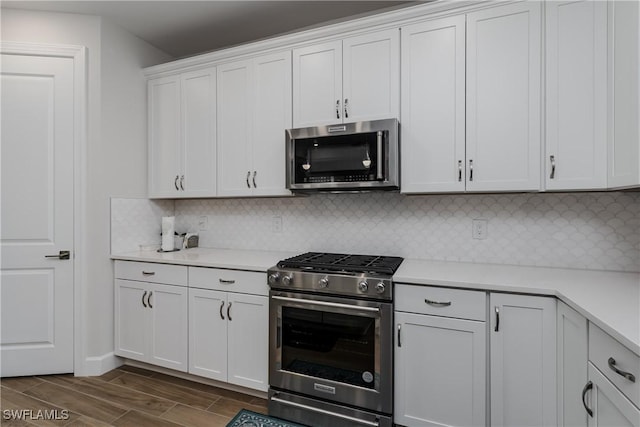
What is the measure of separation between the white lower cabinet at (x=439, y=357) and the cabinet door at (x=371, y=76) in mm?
1175

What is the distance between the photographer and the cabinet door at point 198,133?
2.71 meters

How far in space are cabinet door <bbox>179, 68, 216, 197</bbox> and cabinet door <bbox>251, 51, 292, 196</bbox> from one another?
0.42 metres

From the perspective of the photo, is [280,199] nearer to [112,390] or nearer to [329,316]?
[329,316]

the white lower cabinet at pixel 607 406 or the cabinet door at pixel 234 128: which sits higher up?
the cabinet door at pixel 234 128

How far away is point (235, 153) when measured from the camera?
2.64 meters

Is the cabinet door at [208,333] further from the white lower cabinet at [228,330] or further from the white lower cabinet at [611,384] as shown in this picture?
the white lower cabinet at [611,384]

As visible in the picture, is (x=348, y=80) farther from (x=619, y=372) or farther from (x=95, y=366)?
(x=95, y=366)

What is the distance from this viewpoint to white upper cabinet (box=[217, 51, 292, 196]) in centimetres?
246

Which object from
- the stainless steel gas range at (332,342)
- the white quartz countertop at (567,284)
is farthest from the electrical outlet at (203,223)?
the white quartz countertop at (567,284)

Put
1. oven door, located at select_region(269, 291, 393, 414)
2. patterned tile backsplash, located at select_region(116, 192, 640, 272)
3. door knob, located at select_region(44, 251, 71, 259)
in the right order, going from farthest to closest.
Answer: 1. door knob, located at select_region(44, 251, 71, 259)
2. patterned tile backsplash, located at select_region(116, 192, 640, 272)
3. oven door, located at select_region(269, 291, 393, 414)

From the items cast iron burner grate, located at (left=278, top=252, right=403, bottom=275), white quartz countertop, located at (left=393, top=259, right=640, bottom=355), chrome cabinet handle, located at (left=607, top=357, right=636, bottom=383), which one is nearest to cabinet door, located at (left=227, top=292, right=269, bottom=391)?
cast iron burner grate, located at (left=278, top=252, right=403, bottom=275)

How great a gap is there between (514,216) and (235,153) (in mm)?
2112

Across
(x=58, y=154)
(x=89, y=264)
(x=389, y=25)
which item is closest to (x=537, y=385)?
(x=389, y=25)

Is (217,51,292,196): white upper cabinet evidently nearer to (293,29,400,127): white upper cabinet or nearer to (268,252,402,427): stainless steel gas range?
(293,29,400,127): white upper cabinet
